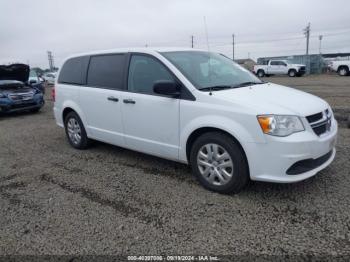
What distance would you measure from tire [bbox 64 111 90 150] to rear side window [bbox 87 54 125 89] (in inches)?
31.9

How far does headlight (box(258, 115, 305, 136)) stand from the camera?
11.0 ft

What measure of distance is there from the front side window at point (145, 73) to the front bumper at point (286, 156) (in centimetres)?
149

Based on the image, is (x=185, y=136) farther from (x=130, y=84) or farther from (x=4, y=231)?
(x=4, y=231)

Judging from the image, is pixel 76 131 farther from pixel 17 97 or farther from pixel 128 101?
pixel 17 97

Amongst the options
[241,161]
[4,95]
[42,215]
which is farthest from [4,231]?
[4,95]

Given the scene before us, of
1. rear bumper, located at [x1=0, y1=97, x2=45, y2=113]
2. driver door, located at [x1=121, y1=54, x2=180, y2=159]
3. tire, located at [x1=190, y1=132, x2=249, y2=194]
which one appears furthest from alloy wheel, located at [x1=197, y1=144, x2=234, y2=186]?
rear bumper, located at [x1=0, y1=97, x2=45, y2=113]

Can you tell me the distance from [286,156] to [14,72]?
1237cm

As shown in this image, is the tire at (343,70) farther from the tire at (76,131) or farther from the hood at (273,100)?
the tire at (76,131)

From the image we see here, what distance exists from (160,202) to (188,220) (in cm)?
54

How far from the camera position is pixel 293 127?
340 centimetres

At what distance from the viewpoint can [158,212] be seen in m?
3.52

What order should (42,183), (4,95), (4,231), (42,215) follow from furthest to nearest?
(4,95) → (42,183) → (42,215) → (4,231)

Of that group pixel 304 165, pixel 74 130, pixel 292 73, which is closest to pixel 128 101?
pixel 74 130

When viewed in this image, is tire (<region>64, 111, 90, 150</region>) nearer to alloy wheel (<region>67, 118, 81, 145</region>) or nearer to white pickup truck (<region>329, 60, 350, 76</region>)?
alloy wheel (<region>67, 118, 81, 145</region>)
